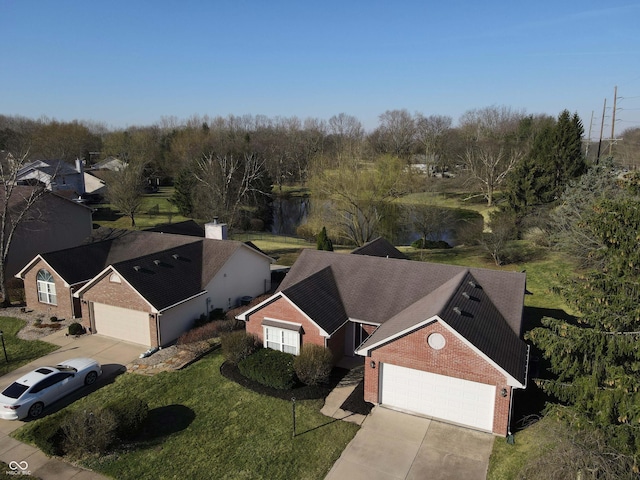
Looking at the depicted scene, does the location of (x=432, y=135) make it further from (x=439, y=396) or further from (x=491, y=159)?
(x=439, y=396)

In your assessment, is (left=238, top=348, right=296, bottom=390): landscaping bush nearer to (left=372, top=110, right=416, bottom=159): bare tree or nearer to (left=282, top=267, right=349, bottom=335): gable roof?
(left=282, top=267, right=349, bottom=335): gable roof

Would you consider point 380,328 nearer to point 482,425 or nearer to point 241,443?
point 482,425

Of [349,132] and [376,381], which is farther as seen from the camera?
[349,132]

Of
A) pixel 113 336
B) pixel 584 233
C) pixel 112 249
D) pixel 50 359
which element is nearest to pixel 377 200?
pixel 584 233

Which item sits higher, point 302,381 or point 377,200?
point 377,200

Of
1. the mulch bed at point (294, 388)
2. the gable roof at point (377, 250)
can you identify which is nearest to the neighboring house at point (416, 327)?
the mulch bed at point (294, 388)

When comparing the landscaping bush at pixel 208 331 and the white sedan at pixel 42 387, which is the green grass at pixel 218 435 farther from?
the landscaping bush at pixel 208 331

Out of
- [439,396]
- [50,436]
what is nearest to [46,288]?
[50,436]

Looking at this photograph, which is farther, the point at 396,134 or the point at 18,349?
the point at 396,134
